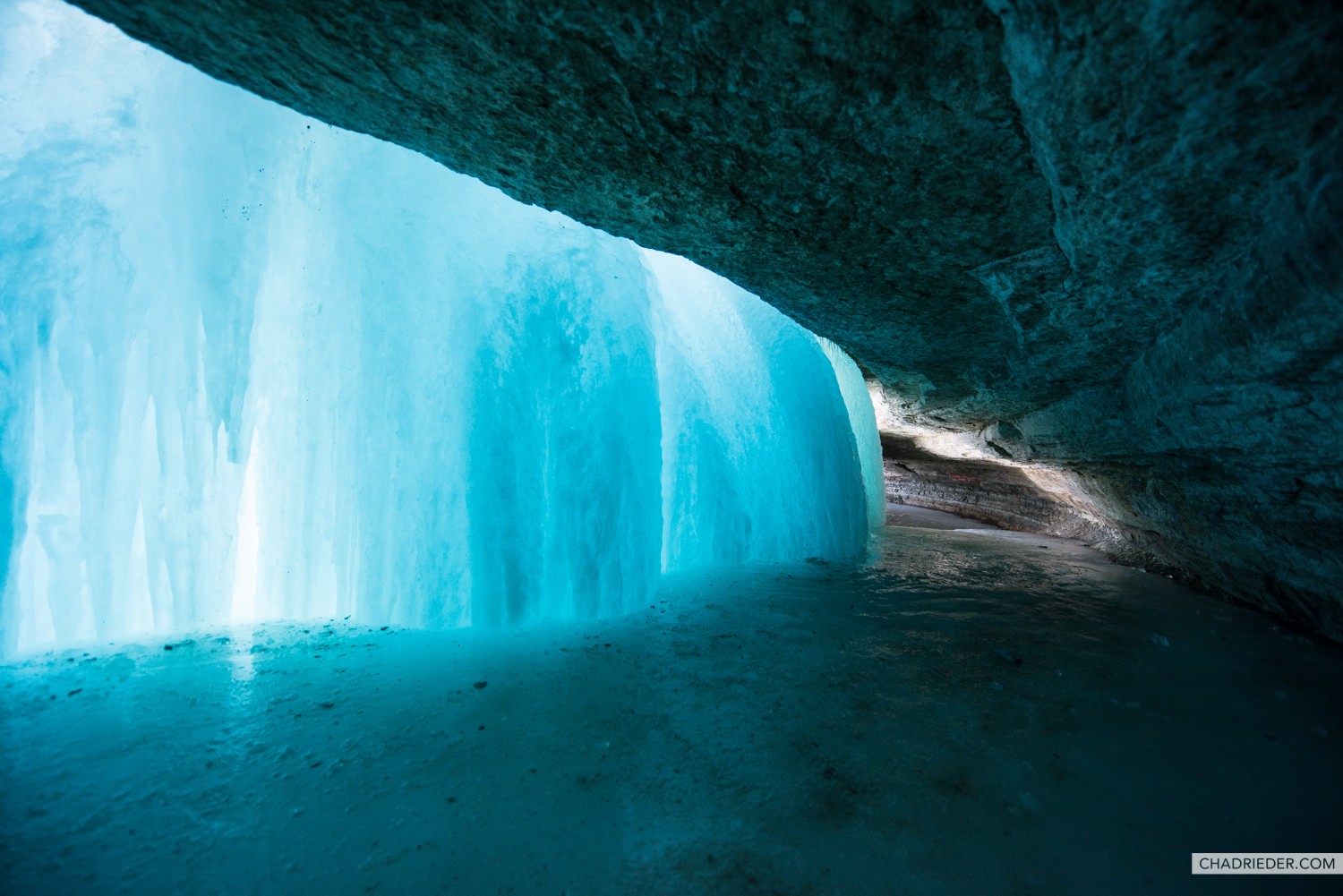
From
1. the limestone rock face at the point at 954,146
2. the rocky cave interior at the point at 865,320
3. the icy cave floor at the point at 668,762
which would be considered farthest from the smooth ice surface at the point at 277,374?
the limestone rock face at the point at 954,146

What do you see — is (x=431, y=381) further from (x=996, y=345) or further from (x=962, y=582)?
(x=962, y=582)

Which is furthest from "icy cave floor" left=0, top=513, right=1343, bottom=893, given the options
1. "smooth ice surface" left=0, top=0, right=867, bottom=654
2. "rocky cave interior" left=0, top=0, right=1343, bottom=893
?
"smooth ice surface" left=0, top=0, right=867, bottom=654

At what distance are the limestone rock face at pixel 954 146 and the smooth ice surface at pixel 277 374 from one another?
1580 mm

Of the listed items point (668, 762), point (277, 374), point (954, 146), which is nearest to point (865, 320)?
point (954, 146)

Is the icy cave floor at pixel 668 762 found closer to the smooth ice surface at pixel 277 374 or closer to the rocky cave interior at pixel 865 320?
the rocky cave interior at pixel 865 320

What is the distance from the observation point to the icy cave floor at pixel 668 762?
1.34 metres

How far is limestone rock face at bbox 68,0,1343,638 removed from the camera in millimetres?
1227

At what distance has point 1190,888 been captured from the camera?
51.4 inches

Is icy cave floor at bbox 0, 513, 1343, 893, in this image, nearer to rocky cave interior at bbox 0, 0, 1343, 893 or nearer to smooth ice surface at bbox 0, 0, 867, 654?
rocky cave interior at bbox 0, 0, 1343, 893

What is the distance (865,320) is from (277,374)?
14.5ft

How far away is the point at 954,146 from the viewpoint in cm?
164

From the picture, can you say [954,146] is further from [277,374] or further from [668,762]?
[277,374]

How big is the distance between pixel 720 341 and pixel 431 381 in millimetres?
4288

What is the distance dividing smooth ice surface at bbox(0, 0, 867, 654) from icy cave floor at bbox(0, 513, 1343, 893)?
56 centimetres
